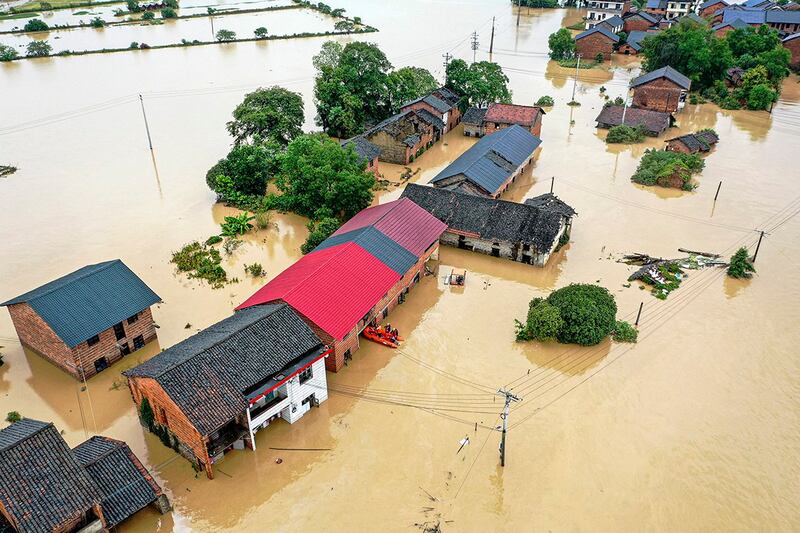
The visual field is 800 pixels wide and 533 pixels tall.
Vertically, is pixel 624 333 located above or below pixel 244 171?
below

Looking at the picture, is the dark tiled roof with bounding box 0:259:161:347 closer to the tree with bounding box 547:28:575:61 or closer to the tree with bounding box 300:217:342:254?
the tree with bounding box 300:217:342:254

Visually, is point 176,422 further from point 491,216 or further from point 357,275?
point 491,216

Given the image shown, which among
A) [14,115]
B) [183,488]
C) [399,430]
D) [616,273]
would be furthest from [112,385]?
[14,115]

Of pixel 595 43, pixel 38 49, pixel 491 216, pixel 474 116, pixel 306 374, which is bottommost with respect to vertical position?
pixel 306 374

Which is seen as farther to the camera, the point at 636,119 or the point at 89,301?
the point at 636,119

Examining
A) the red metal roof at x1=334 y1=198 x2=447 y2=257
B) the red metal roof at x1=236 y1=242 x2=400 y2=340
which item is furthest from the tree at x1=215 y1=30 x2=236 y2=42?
the red metal roof at x1=236 y1=242 x2=400 y2=340

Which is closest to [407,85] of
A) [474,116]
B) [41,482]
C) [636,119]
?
[474,116]
